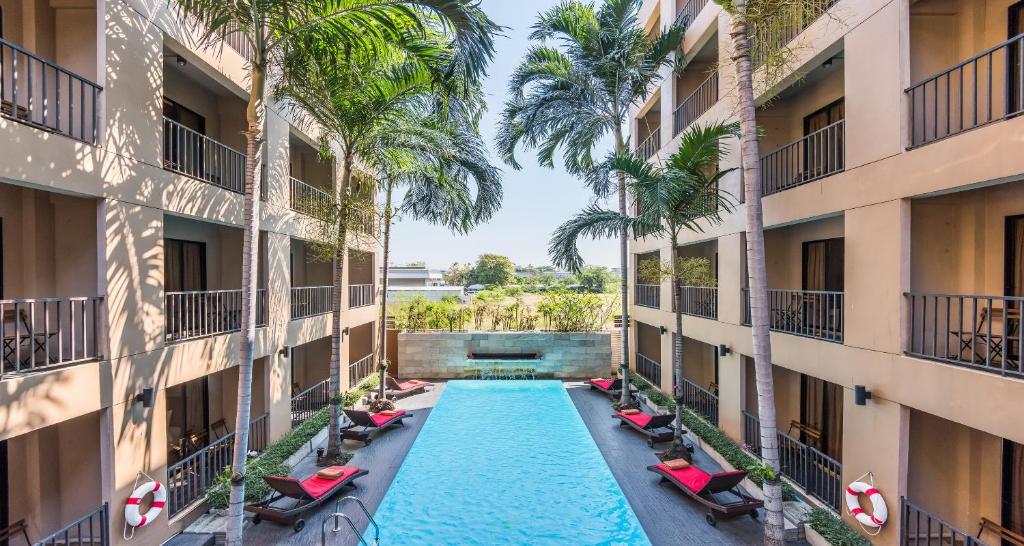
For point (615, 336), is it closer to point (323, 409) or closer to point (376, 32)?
point (323, 409)

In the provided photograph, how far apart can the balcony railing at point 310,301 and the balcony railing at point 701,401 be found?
33.9ft

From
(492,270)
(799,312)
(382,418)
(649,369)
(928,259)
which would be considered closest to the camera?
(928,259)

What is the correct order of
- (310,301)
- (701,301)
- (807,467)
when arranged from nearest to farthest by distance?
(807,467), (701,301), (310,301)

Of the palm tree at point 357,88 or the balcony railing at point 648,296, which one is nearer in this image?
the palm tree at point 357,88

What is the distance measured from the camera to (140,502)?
6.59 m

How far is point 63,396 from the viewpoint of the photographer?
5699mm

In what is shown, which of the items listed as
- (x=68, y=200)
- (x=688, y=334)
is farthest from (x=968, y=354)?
(x=68, y=200)

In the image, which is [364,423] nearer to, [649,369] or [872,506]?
[872,506]

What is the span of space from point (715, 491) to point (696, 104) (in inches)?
405

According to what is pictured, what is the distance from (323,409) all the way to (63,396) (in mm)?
8329

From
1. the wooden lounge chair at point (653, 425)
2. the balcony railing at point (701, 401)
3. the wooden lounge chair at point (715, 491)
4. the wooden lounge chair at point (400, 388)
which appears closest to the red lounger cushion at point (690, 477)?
the wooden lounge chair at point (715, 491)

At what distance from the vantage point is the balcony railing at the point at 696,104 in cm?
1265

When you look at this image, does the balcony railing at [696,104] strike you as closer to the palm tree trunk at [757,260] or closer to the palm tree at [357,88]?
the palm tree trunk at [757,260]

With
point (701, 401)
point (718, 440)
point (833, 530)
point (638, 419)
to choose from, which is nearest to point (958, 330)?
point (833, 530)
